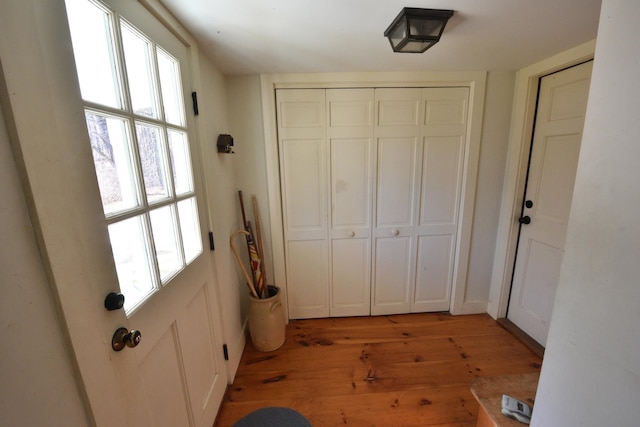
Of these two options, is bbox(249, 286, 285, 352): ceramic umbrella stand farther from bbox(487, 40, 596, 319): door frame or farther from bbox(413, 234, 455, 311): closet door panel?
bbox(487, 40, 596, 319): door frame

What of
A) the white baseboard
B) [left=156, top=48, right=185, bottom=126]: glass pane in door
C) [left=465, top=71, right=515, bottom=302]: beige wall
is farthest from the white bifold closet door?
[left=156, top=48, right=185, bottom=126]: glass pane in door

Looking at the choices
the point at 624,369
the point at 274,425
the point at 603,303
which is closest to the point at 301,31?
the point at 603,303

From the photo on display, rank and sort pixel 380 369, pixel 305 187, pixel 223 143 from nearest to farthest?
pixel 223 143 → pixel 380 369 → pixel 305 187

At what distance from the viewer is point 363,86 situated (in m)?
1.90

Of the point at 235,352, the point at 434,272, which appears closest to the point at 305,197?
the point at 235,352

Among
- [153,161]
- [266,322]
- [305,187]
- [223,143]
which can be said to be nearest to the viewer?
[153,161]

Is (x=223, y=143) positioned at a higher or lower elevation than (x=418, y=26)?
lower

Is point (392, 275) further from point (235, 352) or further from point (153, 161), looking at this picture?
point (153, 161)

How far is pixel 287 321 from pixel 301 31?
2157 mm

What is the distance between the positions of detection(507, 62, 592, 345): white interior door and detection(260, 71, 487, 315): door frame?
0.39m

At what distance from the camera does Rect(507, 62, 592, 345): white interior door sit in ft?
5.34

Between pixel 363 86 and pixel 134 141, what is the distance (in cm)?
162

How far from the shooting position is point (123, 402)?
0.69 m

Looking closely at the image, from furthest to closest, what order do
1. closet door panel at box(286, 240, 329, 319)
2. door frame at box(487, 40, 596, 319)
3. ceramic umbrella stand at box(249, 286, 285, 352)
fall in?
closet door panel at box(286, 240, 329, 319)
ceramic umbrella stand at box(249, 286, 285, 352)
door frame at box(487, 40, 596, 319)
